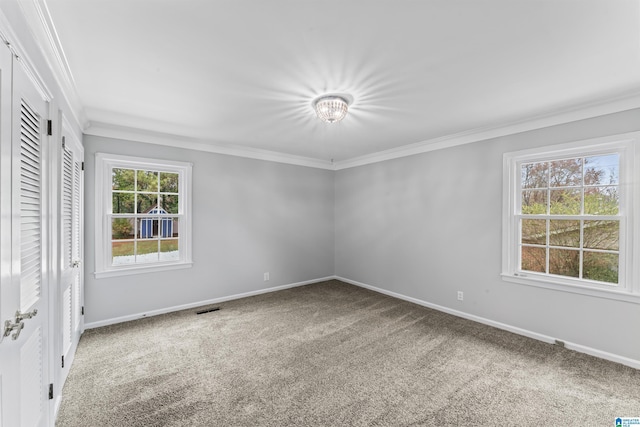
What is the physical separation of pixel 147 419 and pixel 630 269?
4110mm

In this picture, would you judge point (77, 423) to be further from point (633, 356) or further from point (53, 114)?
point (633, 356)

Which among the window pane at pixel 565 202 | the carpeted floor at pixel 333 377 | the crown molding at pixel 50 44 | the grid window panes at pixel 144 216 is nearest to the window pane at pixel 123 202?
the grid window panes at pixel 144 216

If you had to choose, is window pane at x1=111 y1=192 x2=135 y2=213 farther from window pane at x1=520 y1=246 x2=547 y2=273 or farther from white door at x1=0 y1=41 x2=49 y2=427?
window pane at x1=520 y1=246 x2=547 y2=273

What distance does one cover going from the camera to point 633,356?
249 cm

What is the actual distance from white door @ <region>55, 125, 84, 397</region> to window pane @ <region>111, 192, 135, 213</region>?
1.53 ft

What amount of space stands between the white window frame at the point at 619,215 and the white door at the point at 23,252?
4.05 metres

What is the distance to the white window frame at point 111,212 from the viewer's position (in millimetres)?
3305

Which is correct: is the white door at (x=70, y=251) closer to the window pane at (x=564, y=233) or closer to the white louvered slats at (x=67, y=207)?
the white louvered slats at (x=67, y=207)

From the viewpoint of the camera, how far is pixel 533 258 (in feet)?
10.5

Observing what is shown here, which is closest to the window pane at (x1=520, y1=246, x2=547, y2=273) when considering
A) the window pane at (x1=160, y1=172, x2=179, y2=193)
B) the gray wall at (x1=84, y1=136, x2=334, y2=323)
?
the gray wall at (x1=84, y1=136, x2=334, y2=323)

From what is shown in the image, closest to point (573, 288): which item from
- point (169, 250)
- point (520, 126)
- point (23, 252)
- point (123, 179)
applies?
point (520, 126)

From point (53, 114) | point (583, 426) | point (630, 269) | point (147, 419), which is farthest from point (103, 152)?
point (630, 269)

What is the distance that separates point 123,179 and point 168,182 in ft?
1.66

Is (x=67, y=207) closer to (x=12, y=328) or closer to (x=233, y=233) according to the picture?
(x=12, y=328)
